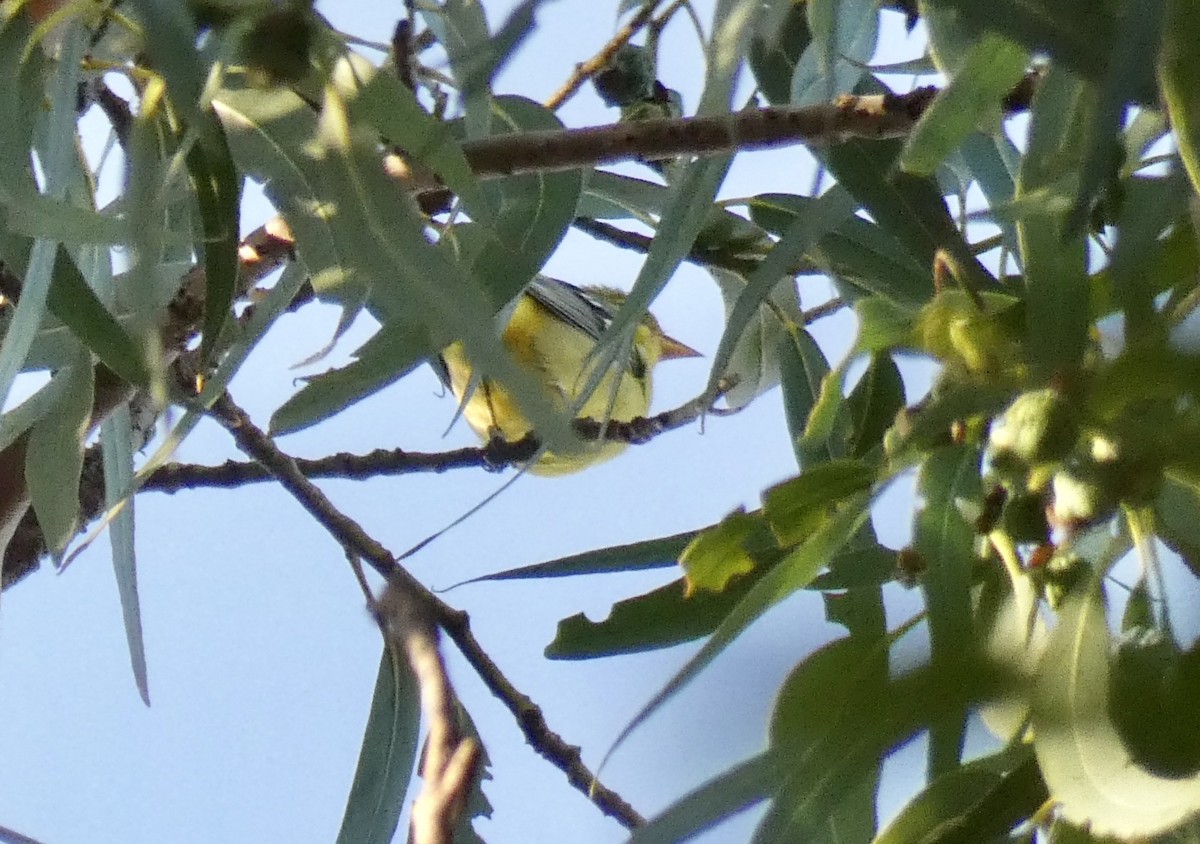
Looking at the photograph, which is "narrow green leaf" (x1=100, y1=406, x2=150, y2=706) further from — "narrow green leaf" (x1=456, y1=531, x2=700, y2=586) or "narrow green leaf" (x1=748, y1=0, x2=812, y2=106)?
"narrow green leaf" (x1=748, y1=0, x2=812, y2=106)

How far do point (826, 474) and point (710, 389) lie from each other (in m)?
0.12

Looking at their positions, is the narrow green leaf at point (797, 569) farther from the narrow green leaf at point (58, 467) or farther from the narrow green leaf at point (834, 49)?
the narrow green leaf at point (58, 467)

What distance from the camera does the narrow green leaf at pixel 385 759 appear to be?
0.72 metres

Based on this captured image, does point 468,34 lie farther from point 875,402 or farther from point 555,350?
point 555,350

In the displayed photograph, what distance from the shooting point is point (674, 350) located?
269 cm

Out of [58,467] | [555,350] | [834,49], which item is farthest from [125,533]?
[555,350]

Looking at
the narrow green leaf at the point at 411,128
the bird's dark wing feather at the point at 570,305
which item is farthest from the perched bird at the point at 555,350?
the narrow green leaf at the point at 411,128

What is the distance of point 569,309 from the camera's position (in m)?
2.18

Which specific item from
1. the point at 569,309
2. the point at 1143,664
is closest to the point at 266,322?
the point at 1143,664

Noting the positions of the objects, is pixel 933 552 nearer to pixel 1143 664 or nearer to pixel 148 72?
pixel 1143 664

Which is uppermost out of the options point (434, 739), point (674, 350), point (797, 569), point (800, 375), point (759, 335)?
point (674, 350)

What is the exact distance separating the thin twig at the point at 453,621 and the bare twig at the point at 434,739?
52 centimetres

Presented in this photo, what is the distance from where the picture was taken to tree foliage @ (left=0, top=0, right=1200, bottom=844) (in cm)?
37

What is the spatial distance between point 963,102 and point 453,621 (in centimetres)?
51
